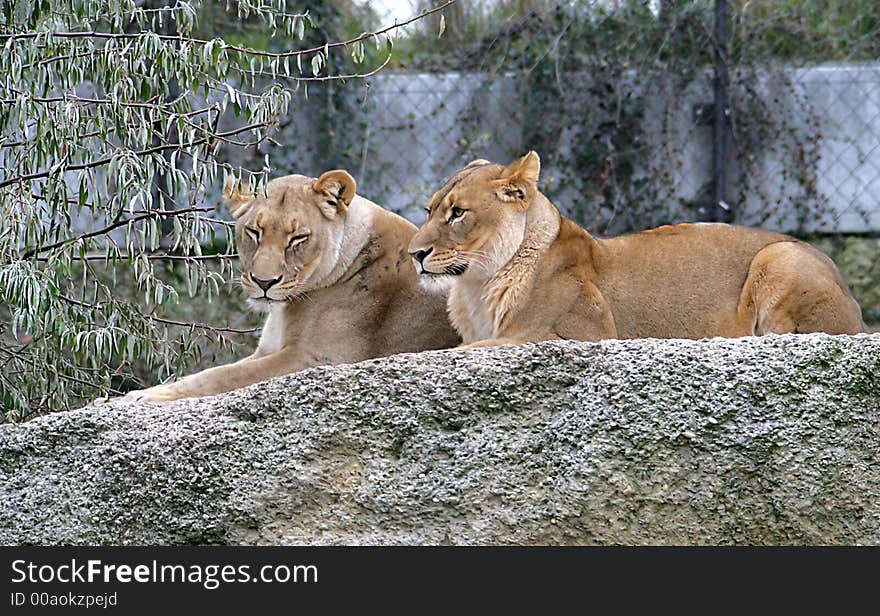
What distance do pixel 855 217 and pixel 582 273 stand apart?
15.7 ft

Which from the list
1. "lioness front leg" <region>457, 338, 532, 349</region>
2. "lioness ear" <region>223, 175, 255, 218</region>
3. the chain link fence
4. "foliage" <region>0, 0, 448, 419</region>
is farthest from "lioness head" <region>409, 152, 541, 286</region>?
the chain link fence

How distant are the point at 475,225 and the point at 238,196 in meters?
0.94

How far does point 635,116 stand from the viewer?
8.55 metres

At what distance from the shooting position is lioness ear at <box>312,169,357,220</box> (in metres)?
4.66

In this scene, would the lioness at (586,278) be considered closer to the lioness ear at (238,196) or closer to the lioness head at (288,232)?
the lioness head at (288,232)

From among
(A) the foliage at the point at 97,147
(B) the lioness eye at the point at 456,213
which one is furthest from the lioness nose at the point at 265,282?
(B) the lioness eye at the point at 456,213

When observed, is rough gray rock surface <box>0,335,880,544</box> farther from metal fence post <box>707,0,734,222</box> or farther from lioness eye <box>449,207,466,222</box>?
metal fence post <box>707,0,734,222</box>

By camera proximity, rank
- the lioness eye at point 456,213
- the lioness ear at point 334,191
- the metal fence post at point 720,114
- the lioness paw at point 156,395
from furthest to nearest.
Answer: the metal fence post at point 720,114, the lioness ear at point 334,191, the lioness eye at point 456,213, the lioness paw at point 156,395

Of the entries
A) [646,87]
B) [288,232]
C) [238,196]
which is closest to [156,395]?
[288,232]

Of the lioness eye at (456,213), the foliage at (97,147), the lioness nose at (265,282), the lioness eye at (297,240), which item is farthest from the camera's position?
the lioness eye at (297,240)

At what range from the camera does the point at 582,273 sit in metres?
4.40

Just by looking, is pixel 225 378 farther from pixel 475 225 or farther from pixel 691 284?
pixel 691 284

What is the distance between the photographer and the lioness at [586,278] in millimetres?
4285

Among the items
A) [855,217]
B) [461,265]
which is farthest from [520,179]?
[855,217]
